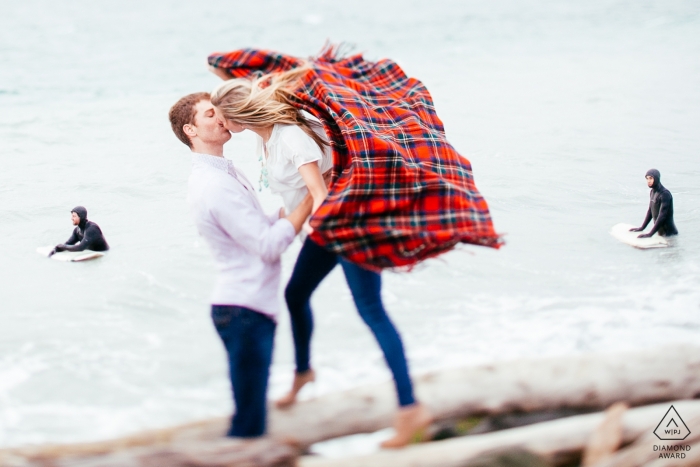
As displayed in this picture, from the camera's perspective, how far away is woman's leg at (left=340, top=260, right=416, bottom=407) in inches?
149

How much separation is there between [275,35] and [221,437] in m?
35.0

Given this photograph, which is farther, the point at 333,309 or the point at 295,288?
the point at 333,309

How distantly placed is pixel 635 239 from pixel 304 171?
6482mm

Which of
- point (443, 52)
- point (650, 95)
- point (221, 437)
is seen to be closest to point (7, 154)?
point (221, 437)

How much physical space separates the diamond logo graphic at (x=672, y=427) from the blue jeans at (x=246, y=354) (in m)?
2.06

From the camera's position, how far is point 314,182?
12.3 feet

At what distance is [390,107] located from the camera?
4262 mm

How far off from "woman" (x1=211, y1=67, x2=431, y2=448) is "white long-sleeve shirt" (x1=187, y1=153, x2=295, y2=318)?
0.66 feet

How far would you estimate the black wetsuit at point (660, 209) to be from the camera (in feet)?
29.2

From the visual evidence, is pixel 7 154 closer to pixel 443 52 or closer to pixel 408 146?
pixel 408 146

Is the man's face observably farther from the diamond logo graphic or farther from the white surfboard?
the white surfboard

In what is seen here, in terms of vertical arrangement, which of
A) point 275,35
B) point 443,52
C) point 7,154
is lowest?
point 7,154

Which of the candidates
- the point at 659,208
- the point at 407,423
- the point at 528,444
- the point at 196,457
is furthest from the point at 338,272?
the point at 196,457

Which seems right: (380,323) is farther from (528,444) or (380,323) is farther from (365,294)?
(528,444)
